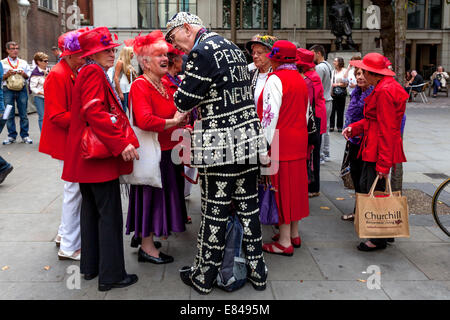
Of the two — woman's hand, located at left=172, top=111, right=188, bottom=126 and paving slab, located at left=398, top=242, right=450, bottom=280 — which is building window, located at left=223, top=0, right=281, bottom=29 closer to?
paving slab, located at left=398, top=242, right=450, bottom=280

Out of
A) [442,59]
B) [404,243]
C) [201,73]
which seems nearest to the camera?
[201,73]

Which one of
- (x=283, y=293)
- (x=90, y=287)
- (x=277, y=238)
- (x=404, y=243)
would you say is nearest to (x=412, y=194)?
(x=404, y=243)

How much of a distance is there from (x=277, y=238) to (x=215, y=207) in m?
1.54

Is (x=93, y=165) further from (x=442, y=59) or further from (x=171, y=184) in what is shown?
(x=442, y=59)

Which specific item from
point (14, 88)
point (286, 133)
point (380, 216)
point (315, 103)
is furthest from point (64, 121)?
point (14, 88)

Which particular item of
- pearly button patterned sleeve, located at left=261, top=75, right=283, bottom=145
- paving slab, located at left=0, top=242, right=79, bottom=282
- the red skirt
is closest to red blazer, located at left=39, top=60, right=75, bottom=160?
paving slab, located at left=0, top=242, right=79, bottom=282

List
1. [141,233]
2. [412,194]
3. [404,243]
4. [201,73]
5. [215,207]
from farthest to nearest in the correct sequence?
[412,194], [404,243], [141,233], [215,207], [201,73]

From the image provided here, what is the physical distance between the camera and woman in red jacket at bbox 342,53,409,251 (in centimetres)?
417

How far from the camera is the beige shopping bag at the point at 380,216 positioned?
414 centimetres

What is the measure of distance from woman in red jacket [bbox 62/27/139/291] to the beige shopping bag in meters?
2.03

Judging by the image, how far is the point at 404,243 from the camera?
4688mm

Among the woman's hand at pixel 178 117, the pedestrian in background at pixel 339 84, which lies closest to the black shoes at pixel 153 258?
the woman's hand at pixel 178 117

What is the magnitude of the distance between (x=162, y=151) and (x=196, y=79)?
1098 millimetres

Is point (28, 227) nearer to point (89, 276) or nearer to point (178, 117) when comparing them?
point (89, 276)
